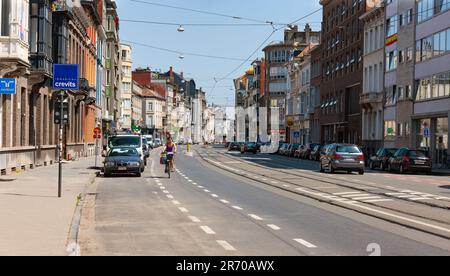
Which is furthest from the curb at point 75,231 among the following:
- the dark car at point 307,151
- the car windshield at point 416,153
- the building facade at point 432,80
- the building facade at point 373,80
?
the dark car at point 307,151

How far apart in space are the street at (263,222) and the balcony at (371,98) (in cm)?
3957

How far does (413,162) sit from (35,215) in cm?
2966

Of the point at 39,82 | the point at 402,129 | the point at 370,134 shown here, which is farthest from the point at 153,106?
the point at 39,82

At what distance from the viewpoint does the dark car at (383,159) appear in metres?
44.1

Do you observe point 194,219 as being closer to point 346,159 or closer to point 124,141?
point 346,159

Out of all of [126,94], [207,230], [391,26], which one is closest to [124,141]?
[207,230]

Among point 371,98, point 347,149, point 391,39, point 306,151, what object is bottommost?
point 306,151

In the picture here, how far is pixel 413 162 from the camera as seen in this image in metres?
40.4

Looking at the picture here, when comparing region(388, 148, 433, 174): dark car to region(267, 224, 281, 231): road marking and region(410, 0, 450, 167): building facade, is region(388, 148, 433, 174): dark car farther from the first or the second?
region(267, 224, 281, 231): road marking

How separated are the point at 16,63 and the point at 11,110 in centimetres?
403

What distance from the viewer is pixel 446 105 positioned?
47344mm

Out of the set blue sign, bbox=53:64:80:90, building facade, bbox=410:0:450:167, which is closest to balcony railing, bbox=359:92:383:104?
building facade, bbox=410:0:450:167
